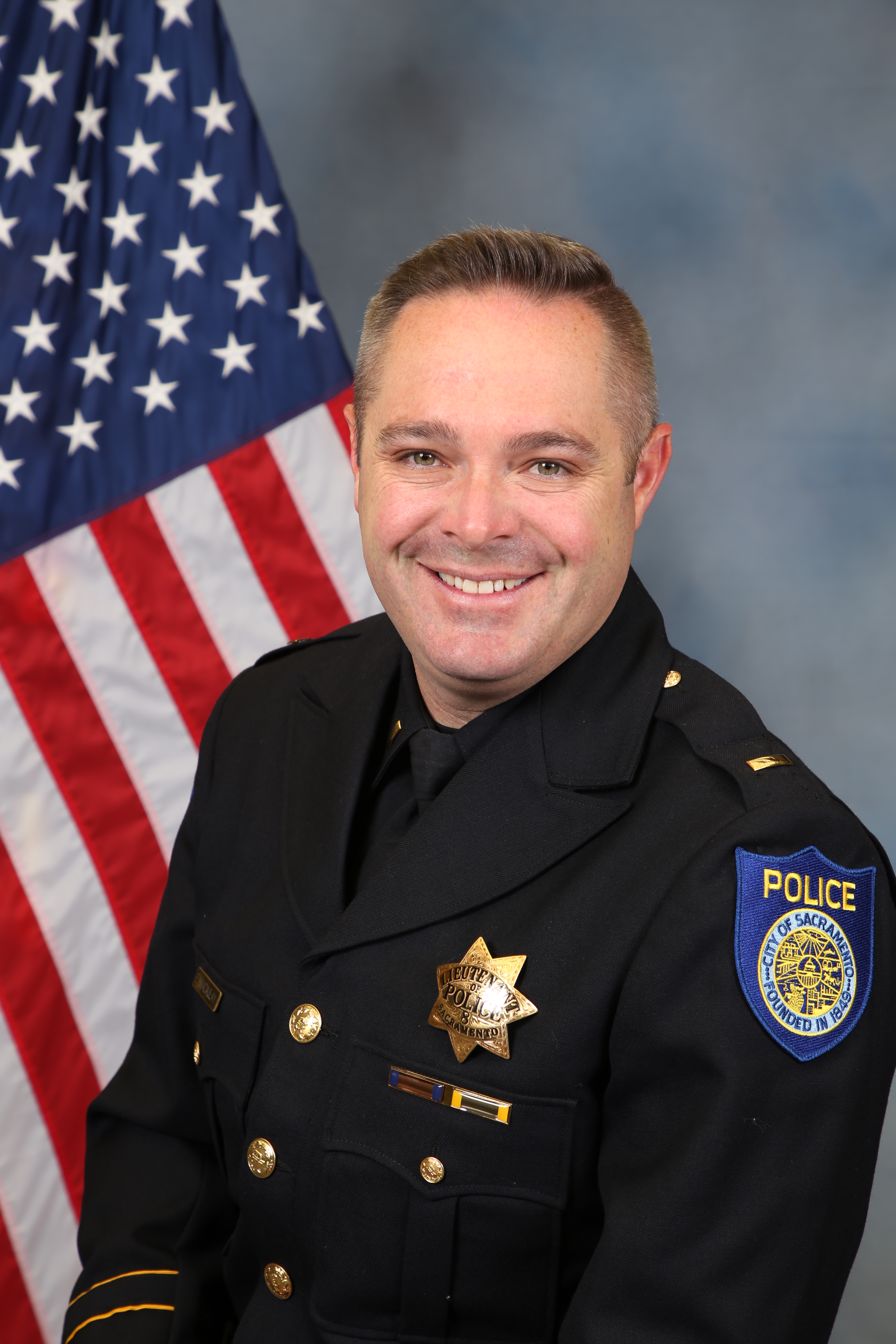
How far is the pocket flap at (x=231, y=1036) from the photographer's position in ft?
4.57

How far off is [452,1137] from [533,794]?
1.19ft

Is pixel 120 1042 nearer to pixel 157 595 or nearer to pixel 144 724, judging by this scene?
pixel 144 724

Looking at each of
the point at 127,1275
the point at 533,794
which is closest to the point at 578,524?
the point at 533,794

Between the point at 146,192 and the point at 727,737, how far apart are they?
166 centimetres

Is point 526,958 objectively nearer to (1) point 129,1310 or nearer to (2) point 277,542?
(1) point 129,1310

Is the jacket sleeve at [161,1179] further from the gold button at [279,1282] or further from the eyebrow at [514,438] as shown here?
the eyebrow at [514,438]

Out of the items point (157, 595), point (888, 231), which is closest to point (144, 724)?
point (157, 595)

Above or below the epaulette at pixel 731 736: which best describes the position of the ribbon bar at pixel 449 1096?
below

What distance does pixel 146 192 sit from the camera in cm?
232

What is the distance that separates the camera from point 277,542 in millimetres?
2416

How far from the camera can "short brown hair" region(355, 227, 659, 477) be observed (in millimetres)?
1286

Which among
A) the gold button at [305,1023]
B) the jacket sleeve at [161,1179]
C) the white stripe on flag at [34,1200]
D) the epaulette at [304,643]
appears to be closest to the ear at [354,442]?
the epaulette at [304,643]

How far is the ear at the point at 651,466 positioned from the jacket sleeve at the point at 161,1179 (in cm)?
69

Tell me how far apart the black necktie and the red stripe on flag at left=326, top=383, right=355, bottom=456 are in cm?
111
